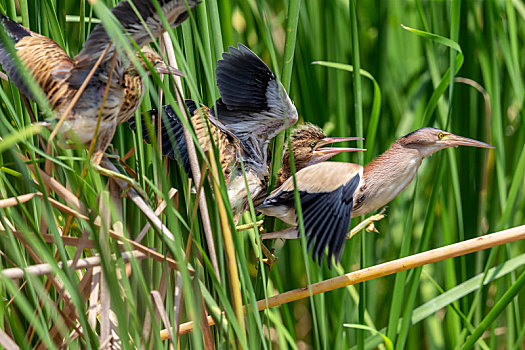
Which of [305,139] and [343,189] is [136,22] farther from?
[305,139]

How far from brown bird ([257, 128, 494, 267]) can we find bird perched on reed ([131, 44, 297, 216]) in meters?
0.11

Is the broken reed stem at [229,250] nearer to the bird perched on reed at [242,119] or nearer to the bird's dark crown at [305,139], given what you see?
the bird perched on reed at [242,119]

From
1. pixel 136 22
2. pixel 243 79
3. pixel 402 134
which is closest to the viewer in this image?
pixel 136 22

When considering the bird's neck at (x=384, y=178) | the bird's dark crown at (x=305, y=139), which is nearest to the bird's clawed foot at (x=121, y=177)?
the bird's neck at (x=384, y=178)

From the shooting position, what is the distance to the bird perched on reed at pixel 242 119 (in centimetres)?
119

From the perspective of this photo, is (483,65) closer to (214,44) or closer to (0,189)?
(214,44)

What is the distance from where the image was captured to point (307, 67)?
1570 mm

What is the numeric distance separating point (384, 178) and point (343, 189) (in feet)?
0.41

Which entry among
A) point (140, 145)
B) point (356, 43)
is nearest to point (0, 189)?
point (140, 145)

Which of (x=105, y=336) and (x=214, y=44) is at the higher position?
(x=214, y=44)

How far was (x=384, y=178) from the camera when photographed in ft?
4.19

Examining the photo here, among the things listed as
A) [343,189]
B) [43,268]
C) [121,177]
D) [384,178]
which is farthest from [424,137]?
[43,268]

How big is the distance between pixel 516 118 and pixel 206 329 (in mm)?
1272

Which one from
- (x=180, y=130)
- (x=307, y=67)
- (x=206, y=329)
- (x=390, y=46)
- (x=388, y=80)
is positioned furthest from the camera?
(x=390, y=46)
